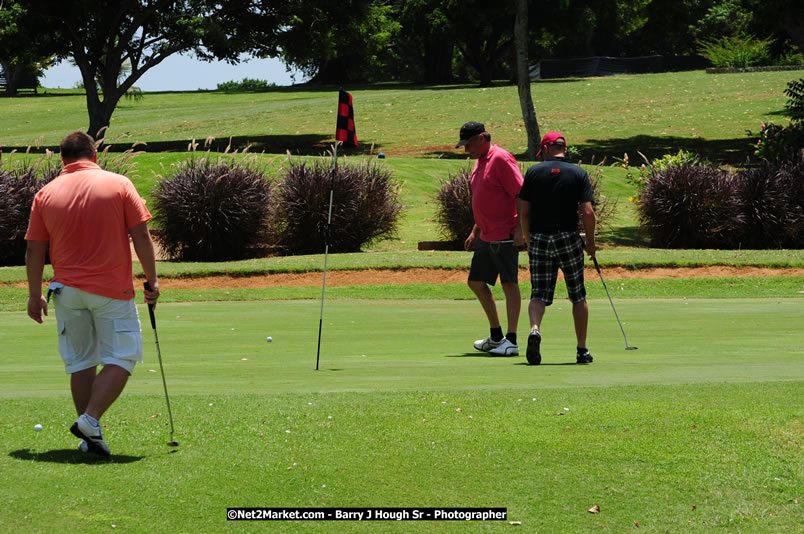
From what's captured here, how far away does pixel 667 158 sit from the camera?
2603 centimetres

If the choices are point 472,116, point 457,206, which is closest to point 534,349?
point 457,206

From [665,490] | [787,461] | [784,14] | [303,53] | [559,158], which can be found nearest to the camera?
[665,490]

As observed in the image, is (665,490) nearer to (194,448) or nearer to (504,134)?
(194,448)

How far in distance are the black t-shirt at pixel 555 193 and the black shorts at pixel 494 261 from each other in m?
0.70

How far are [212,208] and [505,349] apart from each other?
14.3 m

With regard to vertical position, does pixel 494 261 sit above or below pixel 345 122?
below

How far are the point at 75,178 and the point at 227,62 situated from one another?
38817mm

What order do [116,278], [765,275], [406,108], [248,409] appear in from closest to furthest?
1. [116,278]
2. [248,409]
3. [765,275]
4. [406,108]

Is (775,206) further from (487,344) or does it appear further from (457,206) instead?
(487,344)

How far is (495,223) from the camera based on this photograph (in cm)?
→ 1055

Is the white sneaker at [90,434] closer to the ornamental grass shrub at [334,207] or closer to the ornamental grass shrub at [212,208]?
the ornamental grass shrub at [212,208]

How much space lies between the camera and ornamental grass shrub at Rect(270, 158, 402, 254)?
24016mm

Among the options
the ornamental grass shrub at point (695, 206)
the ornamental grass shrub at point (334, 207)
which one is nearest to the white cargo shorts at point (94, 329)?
the ornamental grass shrub at point (334, 207)

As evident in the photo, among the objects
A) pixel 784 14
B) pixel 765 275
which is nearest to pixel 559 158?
pixel 765 275
